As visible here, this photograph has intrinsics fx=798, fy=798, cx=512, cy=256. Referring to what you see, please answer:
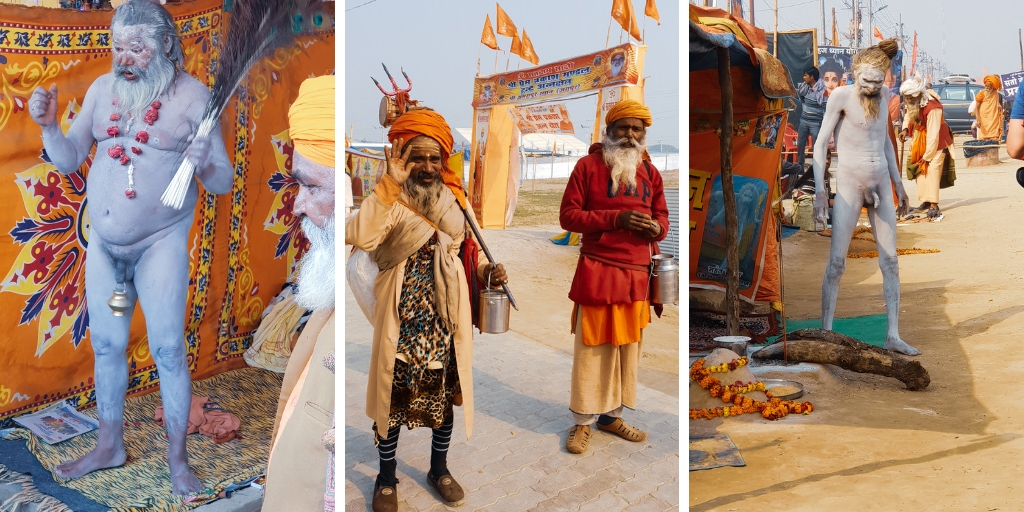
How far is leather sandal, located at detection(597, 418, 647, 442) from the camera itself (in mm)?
3846

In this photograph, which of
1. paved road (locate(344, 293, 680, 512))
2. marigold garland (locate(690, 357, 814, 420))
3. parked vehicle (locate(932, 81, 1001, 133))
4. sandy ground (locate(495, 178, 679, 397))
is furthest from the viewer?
sandy ground (locate(495, 178, 679, 397))

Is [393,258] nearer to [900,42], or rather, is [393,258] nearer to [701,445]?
[701,445]

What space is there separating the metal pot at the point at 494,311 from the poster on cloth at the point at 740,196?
2324 millimetres

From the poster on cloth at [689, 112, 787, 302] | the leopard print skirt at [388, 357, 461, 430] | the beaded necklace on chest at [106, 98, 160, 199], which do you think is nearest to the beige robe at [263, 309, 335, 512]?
the leopard print skirt at [388, 357, 461, 430]

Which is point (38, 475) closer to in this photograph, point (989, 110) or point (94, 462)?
point (94, 462)

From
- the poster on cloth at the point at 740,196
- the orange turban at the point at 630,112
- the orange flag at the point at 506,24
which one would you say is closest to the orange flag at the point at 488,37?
the orange flag at the point at 506,24

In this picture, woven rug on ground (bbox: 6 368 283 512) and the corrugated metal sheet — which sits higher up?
the corrugated metal sheet

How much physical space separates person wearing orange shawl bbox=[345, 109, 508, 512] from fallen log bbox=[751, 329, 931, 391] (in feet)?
7.23

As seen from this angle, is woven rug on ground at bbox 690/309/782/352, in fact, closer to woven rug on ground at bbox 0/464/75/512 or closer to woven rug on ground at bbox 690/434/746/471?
woven rug on ground at bbox 690/434/746/471

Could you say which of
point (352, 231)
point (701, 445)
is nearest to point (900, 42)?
point (701, 445)

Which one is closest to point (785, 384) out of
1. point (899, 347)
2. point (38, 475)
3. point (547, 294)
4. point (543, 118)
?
point (899, 347)

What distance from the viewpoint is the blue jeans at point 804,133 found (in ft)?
15.4

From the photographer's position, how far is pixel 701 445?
3.68 m

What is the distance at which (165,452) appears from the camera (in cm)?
310
